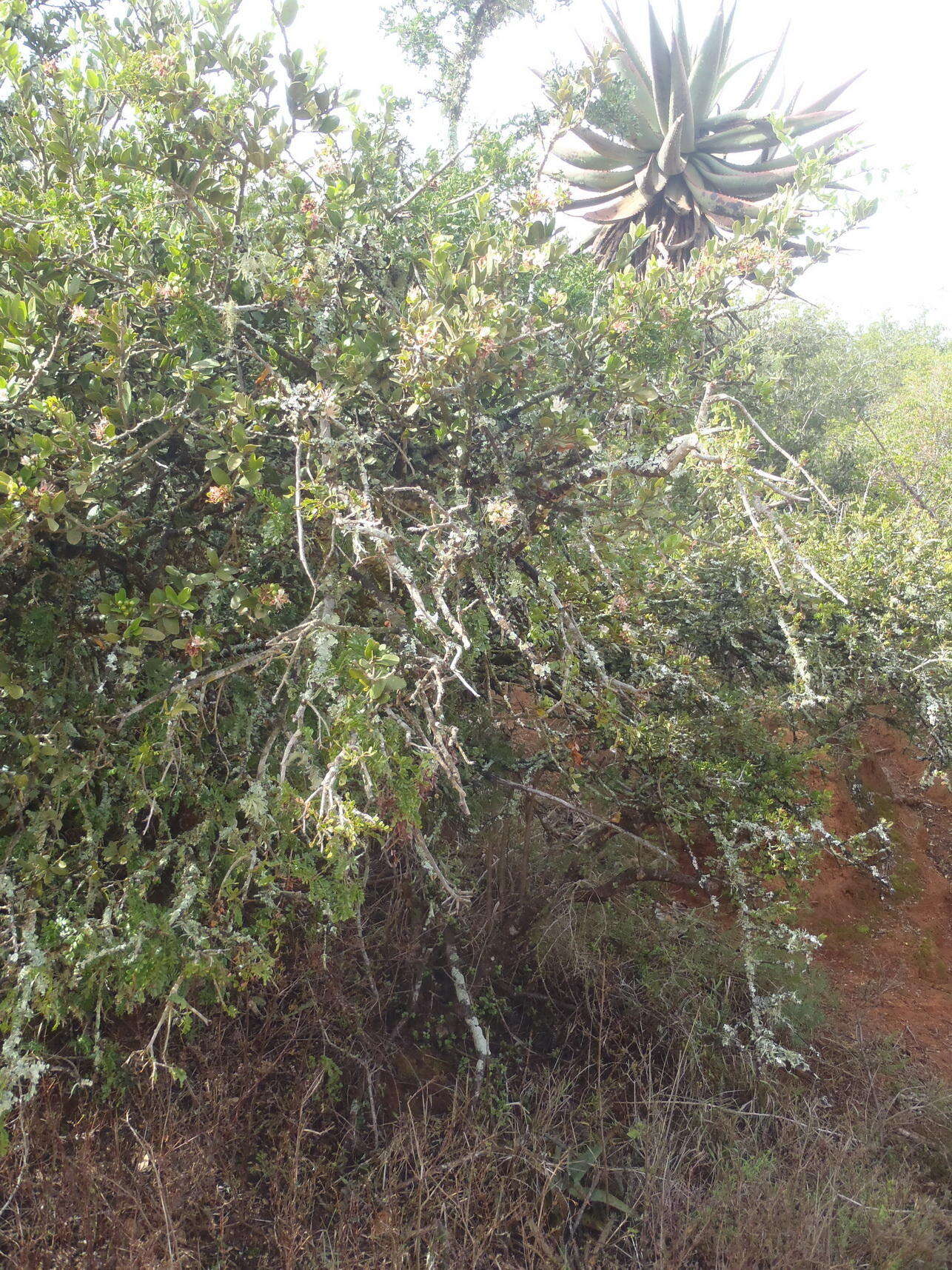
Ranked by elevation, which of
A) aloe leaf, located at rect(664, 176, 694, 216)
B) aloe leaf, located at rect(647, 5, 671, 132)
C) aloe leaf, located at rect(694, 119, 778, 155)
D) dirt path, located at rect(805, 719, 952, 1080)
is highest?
aloe leaf, located at rect(647, 5, 671, 132)

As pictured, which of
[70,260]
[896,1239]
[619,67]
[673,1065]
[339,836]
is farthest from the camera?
[619,67]

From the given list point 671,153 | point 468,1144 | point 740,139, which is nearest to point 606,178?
point 671,153

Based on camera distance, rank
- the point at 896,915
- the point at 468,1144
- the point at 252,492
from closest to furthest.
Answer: the point at 252,492 < the point at 468,1144 < the point at 896,915

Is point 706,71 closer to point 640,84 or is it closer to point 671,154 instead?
point 640,84

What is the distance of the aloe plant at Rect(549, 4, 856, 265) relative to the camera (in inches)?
337

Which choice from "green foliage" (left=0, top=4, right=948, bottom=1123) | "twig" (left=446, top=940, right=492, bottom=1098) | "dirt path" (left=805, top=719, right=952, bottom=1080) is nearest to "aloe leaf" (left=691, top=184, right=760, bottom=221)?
"dirt path" (left=805, top=719, right=952, bottom=1080)

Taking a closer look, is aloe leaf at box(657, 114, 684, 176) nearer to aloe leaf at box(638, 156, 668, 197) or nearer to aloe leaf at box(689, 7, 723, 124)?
aloe leaf at box(638, 156, 668, 197)

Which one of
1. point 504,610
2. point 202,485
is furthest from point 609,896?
point 202,485

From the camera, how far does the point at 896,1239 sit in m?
3.18

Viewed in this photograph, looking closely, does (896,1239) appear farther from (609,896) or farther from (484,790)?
(484,790)

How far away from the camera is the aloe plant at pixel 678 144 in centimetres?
857

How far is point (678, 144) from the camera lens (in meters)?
8.58

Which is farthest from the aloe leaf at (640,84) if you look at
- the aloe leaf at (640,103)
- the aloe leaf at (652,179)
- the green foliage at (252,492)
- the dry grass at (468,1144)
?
the dry grass at (468,1144)

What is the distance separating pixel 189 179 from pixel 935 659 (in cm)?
450
